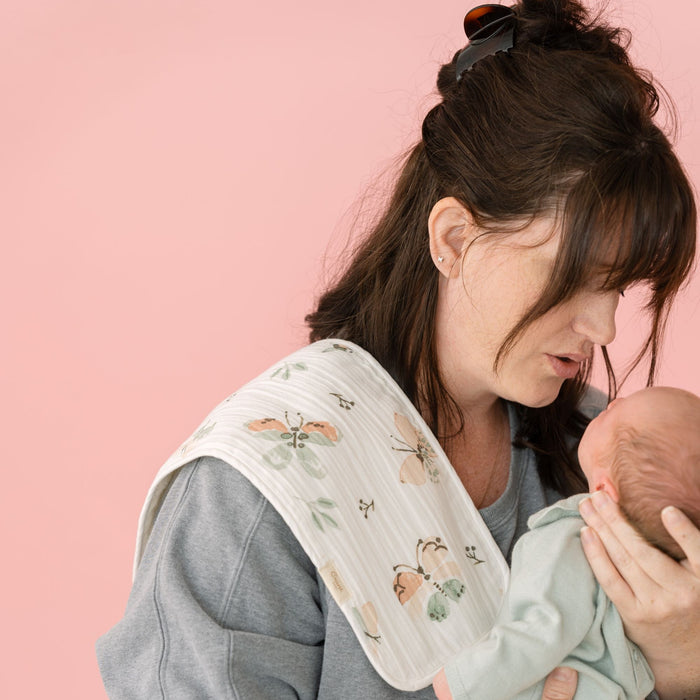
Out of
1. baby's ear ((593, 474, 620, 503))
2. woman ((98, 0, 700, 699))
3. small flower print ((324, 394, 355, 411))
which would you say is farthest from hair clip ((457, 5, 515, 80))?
baby's ear ((593, 474, 620, 503))

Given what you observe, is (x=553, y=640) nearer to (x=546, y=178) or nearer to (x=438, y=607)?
(x=438, y=607)

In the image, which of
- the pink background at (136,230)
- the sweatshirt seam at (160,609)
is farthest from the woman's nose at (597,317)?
the pink background at (136,230)

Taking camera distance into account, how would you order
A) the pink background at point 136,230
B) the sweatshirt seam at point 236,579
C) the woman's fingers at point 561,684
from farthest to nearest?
the pink background at point 136,230
the woman's fingers at point 561,684
the sweatshirt seam at point 236,579

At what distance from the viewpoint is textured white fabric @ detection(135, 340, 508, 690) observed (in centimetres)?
139

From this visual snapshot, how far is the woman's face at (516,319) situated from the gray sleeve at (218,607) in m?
0.46

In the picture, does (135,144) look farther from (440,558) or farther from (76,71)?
(440,558)

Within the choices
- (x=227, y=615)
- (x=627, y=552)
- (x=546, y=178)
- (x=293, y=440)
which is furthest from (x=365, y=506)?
(x=546, y=178)

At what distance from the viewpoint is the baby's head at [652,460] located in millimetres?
1380

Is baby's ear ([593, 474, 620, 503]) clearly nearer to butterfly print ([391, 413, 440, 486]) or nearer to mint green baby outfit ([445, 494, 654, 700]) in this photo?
mint green baby outfit ([445, 494, 654, 700])

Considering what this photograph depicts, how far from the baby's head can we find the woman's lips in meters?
0.16

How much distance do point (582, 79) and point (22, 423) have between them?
1.75 meters

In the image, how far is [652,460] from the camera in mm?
1392

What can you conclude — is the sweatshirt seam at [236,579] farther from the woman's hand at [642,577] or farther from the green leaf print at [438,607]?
the woman's hand at [642,577]

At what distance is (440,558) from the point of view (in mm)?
1521
